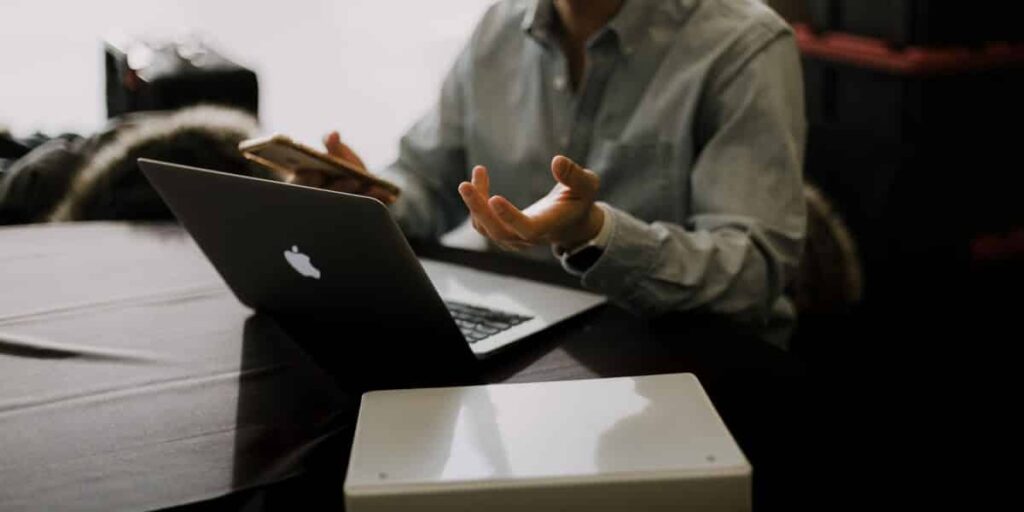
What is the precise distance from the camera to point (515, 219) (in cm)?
98

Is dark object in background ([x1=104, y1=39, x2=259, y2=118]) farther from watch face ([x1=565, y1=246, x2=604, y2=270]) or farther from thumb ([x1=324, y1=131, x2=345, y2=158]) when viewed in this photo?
watch face ([x1=565, y1=246, x2=604, y2=270])

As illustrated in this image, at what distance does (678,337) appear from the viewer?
1.09 meters

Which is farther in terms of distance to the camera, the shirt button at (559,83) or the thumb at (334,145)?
the shirt button at (559,83)

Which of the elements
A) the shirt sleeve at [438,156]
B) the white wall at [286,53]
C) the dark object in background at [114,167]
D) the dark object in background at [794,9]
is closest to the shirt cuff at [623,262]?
the shirt sleeve at [438,156]

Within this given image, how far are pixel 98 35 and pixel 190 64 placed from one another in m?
0.58

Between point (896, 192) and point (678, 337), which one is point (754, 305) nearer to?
point (678, 337)

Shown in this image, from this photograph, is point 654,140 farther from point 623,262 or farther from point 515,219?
point 515,219

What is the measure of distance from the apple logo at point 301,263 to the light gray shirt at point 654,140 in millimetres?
275

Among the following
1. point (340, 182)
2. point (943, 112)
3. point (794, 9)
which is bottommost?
point (943, 112)

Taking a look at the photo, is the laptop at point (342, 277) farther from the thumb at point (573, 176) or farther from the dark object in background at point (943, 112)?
the dark object in background at point (943, 112)

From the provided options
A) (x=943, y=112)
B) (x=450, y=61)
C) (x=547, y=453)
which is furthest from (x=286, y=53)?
(x=547, y=453)

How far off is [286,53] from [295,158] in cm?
121

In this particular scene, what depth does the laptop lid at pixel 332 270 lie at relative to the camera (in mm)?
873

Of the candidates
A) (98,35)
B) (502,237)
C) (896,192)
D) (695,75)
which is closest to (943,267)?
(896,192)
